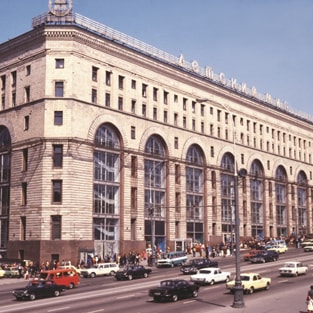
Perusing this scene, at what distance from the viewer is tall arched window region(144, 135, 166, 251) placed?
77438mm

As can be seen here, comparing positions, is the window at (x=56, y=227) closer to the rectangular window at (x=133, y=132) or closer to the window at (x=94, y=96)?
the window at (x=94, y=96)

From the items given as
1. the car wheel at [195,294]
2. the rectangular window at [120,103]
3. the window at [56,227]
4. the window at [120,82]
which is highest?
the window at [120,82]

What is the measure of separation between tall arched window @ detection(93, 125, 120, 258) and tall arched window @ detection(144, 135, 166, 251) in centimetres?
576

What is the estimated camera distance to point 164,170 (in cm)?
8181

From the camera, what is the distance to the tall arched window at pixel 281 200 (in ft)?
361

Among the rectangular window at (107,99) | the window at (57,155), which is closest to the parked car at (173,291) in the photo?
the window at (57,155)

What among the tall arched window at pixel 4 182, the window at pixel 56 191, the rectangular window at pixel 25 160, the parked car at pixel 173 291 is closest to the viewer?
the parked car at pixel 173 291

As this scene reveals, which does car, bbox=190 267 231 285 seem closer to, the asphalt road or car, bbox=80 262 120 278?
the asphalt road

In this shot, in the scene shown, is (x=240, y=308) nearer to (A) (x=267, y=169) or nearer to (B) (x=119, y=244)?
(B) (x=119, y=244)

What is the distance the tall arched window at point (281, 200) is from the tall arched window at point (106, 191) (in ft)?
154

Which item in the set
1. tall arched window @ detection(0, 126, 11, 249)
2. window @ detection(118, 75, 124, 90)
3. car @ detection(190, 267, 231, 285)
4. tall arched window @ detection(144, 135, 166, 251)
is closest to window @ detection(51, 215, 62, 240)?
tall arched window @ detection(0, 126, 11, 249)

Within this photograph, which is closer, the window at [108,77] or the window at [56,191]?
Result: the window at [56,191]

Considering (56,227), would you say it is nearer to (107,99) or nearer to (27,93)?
(27,93)

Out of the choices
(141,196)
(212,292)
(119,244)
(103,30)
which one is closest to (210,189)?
(141,196)
